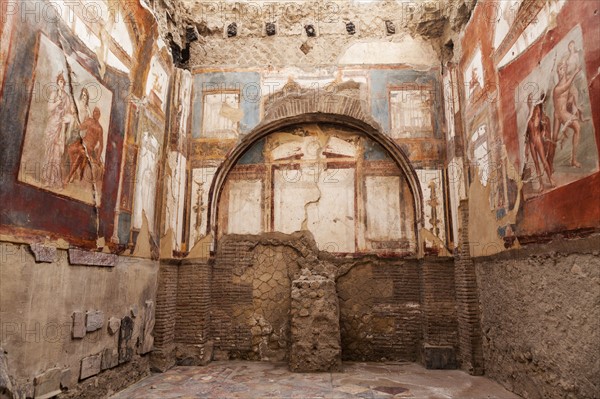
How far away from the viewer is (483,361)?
527 cm

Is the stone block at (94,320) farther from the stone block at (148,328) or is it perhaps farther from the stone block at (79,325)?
the stone block at (148,328)

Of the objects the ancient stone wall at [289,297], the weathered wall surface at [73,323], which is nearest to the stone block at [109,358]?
the weathered wall surface at [73,323]

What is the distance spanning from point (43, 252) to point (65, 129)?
3.64 ft

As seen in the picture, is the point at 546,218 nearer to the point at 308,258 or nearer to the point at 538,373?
the point at 538,373

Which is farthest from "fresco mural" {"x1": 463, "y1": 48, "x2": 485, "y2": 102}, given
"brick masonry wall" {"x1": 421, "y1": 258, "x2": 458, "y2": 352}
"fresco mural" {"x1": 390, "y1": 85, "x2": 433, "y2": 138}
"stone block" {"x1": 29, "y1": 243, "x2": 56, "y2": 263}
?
"stone block" {"x1": 29, "y1": 243, "x2": 56, "y2": 263}

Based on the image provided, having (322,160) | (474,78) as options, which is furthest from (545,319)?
(322,160)

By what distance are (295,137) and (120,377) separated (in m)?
4.19

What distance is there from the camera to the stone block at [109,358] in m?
4.40

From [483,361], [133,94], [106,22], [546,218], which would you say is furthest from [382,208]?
[106,22]

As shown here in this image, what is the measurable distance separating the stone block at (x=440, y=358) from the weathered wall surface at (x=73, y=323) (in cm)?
366

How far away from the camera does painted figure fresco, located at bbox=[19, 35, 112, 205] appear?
11.3 feet

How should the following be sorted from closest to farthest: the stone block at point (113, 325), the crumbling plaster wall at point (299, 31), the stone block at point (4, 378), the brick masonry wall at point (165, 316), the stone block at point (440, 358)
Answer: the stone block at point (4, 378)
the stone block at point (113, 325)
the brick masonry wall at point (165, 316)
the stone block at point (440, 358)
the crumbling plaster wall at point (299, 31)

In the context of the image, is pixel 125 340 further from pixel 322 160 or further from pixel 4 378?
pixel 322 160

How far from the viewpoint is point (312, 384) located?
16.0 feet
